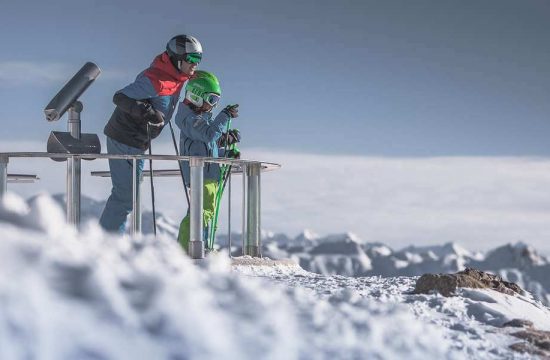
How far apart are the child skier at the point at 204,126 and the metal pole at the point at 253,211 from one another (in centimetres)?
43

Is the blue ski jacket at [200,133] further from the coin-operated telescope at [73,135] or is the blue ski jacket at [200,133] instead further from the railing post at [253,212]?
the coin-operated telescope at [73,135]

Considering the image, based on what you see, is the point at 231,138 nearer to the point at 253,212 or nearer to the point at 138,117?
the point at 253,212

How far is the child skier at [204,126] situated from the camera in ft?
30.9

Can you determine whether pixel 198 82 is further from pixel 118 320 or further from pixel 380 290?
pixel 118 320

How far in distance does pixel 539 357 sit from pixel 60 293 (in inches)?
113

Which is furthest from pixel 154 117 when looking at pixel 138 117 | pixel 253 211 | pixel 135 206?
pixel 253 211

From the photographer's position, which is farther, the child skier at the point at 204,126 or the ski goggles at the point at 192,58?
the child skier at the point at 204,126

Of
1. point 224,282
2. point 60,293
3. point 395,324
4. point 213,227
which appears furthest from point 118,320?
point 213,227

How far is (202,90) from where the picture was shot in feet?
31.2

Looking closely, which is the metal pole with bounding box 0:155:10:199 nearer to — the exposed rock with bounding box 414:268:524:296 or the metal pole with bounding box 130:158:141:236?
the metal pole with bounding box 130:158:141:236

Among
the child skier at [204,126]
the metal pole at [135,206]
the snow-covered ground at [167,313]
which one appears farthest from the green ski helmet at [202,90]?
the snow-covered ground at [167,313]

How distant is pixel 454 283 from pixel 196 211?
2.60 metres

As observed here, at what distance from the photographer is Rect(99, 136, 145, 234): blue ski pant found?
9180 mm

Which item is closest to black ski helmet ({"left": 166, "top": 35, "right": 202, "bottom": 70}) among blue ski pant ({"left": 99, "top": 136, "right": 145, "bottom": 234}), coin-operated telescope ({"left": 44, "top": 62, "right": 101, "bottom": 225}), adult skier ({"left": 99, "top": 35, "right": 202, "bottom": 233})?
adult skier ({"left": 99, "top": 35, "right": 202, "bottom": 233})
